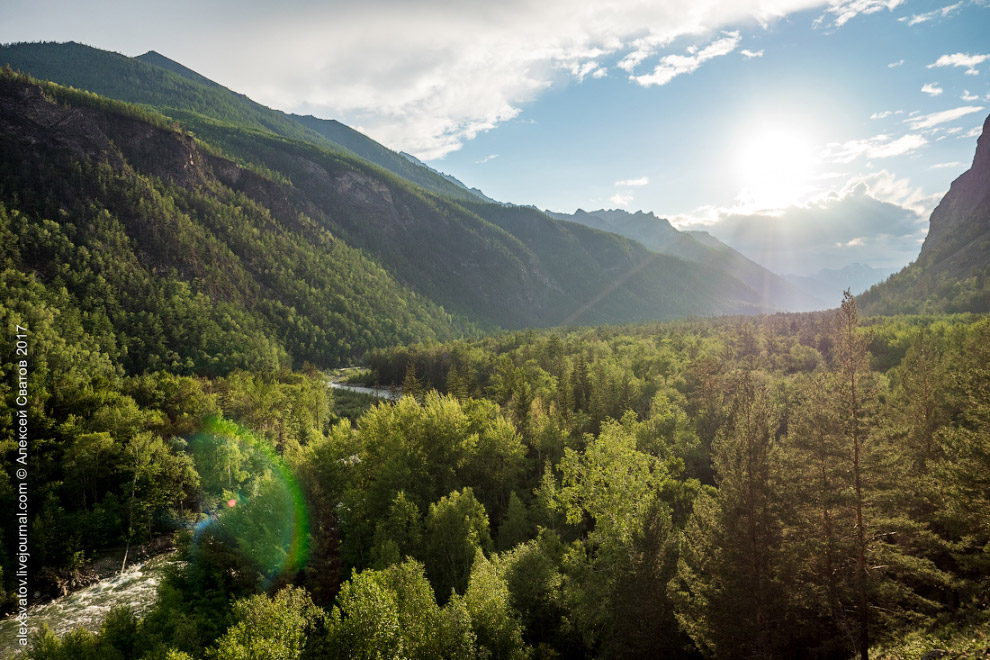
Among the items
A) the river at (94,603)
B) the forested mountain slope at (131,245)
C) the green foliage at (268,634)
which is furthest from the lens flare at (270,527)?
the forested mountain slope at (131,245)

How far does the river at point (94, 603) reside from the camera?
1577 inches

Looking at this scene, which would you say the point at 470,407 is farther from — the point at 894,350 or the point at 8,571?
the point at 894,350

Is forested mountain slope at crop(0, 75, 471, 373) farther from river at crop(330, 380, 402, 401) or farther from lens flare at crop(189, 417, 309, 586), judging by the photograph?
lens flare at crop(189, 417, 309, 586)

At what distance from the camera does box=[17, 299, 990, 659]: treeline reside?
841 inches

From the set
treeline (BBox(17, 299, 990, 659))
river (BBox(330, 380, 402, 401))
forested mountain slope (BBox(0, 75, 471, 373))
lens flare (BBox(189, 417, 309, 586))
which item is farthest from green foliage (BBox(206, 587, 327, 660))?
forested mountain slope (BBox(0, 75, 471, 373))

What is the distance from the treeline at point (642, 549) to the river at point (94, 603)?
1139 cm

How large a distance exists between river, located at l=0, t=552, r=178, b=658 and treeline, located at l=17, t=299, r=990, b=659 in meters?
11.4

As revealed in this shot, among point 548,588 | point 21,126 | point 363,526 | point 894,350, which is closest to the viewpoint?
point 548,588

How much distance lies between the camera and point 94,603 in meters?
44.3

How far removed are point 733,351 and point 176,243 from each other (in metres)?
186

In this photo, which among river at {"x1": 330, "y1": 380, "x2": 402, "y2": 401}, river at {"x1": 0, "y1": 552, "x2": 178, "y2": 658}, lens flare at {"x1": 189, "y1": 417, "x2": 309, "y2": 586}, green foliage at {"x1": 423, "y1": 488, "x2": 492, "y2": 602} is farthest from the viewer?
river at {"x1": 330, "y1": 380, "x2": 402, "y2": 401}

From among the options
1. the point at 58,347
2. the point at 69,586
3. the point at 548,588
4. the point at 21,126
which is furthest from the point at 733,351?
the point at 21,126

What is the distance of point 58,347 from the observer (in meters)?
106

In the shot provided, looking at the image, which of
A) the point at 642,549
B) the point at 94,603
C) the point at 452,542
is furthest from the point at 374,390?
the point at 642,549
